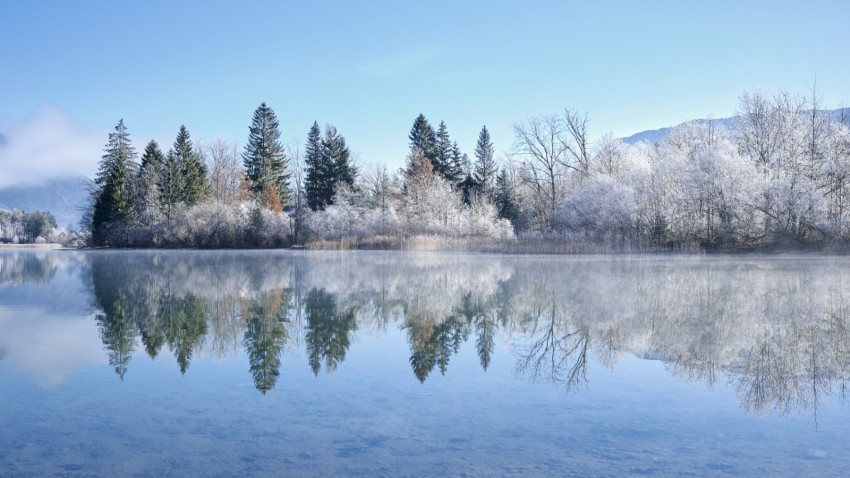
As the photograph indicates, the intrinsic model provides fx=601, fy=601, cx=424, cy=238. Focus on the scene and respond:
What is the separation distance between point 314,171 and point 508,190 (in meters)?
18.8

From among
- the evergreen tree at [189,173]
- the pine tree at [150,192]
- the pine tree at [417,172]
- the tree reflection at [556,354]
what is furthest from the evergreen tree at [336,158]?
the tree reflection at [556,354]

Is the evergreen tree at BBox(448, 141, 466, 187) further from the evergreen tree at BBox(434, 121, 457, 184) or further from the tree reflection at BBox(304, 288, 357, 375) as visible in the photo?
the tree reflection at BBox(304, 288, 357, 375)

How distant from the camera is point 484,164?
59.9m

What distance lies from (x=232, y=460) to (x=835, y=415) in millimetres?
4626

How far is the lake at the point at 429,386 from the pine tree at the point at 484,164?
47.1 metres

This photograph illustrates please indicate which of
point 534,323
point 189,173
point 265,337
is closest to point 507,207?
point 189,173

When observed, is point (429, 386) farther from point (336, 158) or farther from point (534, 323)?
point (336, 158)

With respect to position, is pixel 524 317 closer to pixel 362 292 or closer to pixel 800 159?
pixel 362 292

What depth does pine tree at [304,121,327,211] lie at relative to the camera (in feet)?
186

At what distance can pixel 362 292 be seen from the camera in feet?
45.0

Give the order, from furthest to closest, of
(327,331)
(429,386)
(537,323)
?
(537,323), (327,331), (429,386)

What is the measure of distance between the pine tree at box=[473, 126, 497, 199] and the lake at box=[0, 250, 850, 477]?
47.1 meters

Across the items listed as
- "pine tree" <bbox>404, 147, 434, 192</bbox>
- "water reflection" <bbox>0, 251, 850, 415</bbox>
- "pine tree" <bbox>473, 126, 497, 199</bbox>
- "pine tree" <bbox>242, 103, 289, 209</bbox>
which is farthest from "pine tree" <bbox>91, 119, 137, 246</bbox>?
"water reflection" <bbox>0, 251, 850, 415</bbox>

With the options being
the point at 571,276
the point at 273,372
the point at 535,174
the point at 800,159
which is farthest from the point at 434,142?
the point at 273,372
